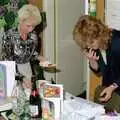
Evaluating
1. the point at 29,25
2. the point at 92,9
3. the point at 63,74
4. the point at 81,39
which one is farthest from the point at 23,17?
the point at 63,74

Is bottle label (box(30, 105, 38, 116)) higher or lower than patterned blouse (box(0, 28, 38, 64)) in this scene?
lower

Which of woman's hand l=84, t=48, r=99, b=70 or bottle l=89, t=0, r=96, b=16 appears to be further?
bottle l=89, t=0, r=96, b=16

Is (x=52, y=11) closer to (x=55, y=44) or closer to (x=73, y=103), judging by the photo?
(x=55, y=44)

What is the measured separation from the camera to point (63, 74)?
4.64 metres

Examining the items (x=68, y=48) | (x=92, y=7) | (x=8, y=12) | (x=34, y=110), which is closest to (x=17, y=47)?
(x=8, y=12)

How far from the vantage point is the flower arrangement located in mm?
3578

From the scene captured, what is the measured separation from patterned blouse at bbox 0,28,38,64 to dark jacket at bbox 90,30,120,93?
76 centimetres

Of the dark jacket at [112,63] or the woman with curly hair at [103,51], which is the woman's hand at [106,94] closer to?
the woman with curly hair at [103,51]

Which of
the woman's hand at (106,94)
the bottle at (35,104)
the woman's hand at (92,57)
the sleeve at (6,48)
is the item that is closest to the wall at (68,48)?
the sleeve at (6,48)

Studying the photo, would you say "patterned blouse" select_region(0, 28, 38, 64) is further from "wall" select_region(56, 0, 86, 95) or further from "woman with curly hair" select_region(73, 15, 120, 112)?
"wall" select_region(56, 0, 86, 95)

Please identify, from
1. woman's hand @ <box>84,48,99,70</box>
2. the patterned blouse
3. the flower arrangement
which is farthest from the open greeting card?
the flower arrangement

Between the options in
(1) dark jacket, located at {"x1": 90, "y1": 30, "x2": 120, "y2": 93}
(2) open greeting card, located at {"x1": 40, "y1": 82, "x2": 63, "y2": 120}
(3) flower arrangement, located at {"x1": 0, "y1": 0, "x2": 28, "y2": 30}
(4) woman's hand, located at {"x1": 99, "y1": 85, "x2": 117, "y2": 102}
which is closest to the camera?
(2) open greeting card, located at {"x1": 40, "y1": 82, "x2": 63, "y2": 120}

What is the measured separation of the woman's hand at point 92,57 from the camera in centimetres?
249

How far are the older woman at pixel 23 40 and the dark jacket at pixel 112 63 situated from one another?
606mm
